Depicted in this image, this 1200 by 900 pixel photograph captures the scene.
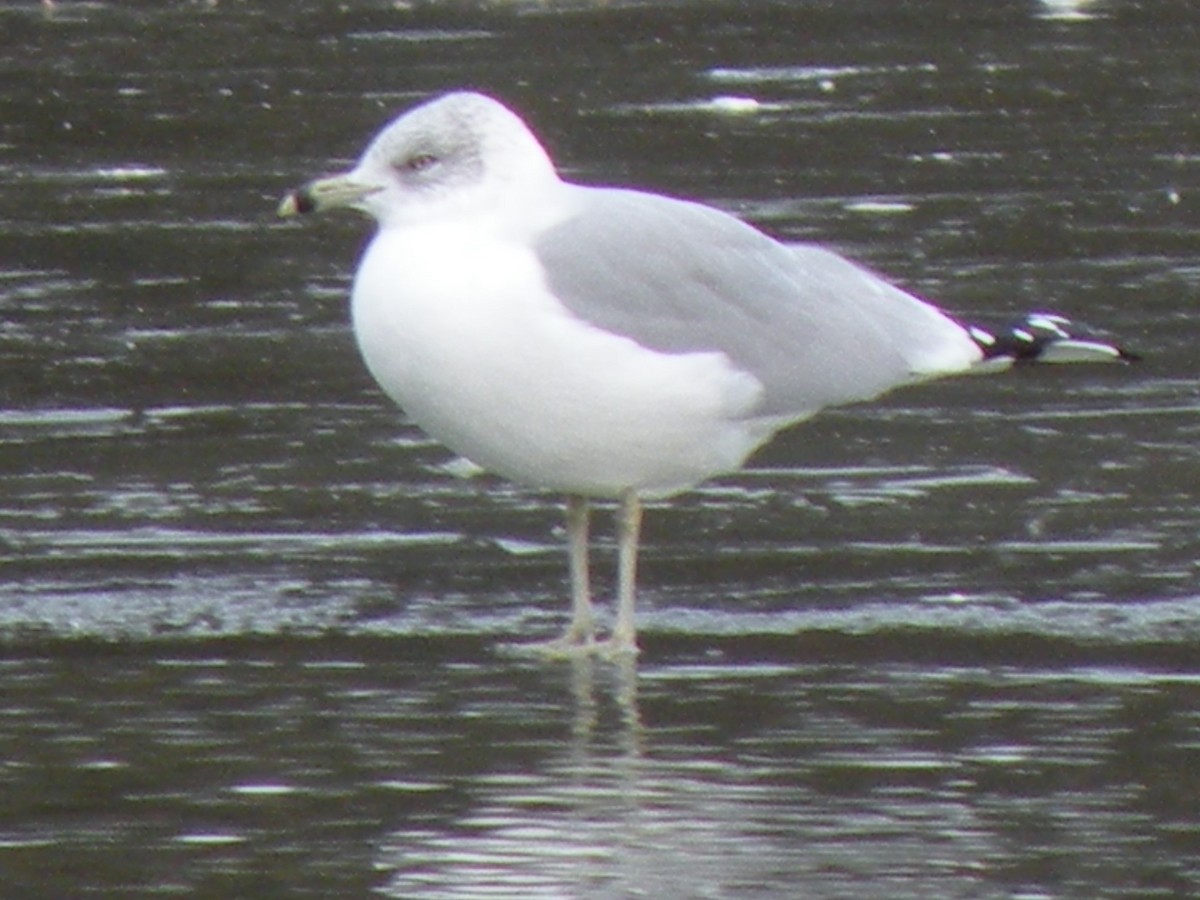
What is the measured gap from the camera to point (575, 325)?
19.6 ft

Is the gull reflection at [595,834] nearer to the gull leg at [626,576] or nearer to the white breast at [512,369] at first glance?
the gull leg at [626,576]

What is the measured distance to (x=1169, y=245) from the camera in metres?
9.60

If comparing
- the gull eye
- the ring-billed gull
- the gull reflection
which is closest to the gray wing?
the ring-billed gull

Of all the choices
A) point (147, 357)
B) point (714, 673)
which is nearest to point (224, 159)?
point (147, 357)

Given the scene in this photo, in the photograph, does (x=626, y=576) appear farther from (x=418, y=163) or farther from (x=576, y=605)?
(x=418, y=163)

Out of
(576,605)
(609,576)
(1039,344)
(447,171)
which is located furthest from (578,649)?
(1039,344)

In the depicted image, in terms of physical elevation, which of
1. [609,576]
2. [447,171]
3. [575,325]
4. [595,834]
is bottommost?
[595,834]

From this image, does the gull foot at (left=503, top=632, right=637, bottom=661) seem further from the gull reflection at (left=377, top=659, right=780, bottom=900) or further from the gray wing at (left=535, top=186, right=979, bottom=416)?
the gray wing at (left=535, top=186, right=979, bottom=416)

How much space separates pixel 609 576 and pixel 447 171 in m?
1.11

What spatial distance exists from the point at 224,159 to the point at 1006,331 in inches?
205

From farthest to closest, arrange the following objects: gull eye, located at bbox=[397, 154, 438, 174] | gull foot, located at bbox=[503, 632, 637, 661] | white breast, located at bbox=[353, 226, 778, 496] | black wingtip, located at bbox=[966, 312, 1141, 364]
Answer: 1. black wingtip, located at bbox=[966, 312, 1141, 364]
2. gull eye, located at bbox=[397, 154, 438, 174]
3. gull foot, located at bbox=[503, 632, 637, 661]
4. white breast, located at bbox=[353, 226, 778, 496]

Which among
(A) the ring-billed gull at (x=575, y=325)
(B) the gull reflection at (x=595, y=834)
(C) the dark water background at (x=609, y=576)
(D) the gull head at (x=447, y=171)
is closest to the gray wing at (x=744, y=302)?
(A) the ring-billed gull at (x=575, y=325)

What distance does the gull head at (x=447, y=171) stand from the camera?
6.14 metres

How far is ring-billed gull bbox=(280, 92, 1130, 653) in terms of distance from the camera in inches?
234
